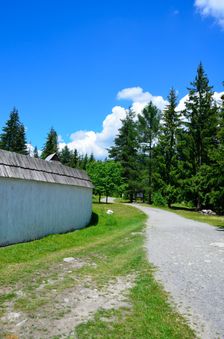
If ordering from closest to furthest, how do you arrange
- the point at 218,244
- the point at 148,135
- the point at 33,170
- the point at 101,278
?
the point at 101,278, the point at 33,170, the point at 218,244, the point at 148,135

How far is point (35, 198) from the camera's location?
13688mm

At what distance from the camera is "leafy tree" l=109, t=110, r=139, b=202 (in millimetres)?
51250

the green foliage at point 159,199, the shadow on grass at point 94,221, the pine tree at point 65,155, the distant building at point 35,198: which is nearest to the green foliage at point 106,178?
the green foliage at point 159,199

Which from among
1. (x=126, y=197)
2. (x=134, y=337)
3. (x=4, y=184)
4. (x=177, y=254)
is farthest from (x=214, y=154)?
(x=126, y=197)

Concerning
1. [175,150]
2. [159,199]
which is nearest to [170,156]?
[175,150]

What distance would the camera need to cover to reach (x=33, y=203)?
13.5m

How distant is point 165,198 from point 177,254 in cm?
3188

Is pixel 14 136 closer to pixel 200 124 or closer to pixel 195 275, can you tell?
pixel 200 124

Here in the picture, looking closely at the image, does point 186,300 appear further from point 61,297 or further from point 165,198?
point 165,198

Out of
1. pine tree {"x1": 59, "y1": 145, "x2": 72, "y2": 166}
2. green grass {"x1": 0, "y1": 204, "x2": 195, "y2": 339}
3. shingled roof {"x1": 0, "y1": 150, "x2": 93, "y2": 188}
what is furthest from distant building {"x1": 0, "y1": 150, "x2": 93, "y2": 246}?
pine tree {"x1": 59, "y1": 145, "x2": 72, "y2": 166}

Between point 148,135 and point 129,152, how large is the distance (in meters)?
4.69

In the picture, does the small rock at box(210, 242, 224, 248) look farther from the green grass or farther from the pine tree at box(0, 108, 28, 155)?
the pine tree at box(0, 108, 28, 155)

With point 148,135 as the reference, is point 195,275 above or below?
below

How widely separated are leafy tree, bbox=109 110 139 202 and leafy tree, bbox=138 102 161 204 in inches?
53.2
